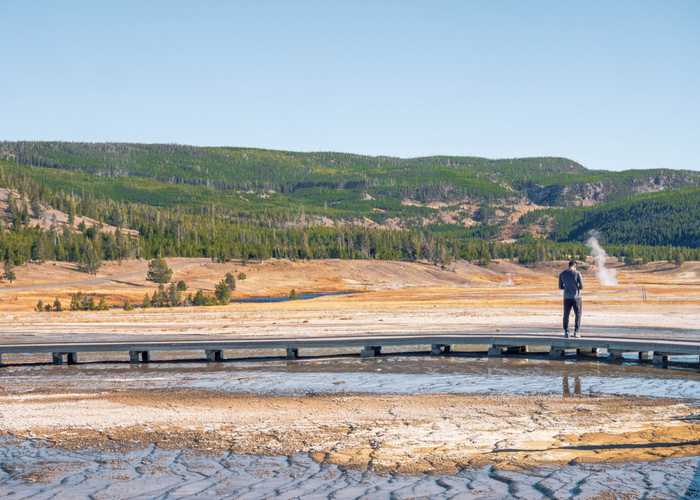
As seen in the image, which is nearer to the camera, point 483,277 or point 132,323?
point 132,323

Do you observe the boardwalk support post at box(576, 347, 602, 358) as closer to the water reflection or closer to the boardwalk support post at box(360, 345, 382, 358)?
the water reflection

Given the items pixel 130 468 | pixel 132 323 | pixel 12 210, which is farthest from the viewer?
pixel 12 210

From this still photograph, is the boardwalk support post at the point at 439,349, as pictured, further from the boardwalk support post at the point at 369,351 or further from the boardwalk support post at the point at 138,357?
the boardwalk support post at the point at 138,357

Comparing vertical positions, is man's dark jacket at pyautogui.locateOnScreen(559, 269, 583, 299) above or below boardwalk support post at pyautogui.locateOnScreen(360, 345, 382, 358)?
above

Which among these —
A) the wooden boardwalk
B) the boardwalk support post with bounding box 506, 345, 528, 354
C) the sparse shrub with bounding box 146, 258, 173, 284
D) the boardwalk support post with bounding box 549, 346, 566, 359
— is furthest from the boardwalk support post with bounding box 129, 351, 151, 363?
the sparse shrub with bounding box 146, 258, 173, 284

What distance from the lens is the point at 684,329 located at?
3719 cm

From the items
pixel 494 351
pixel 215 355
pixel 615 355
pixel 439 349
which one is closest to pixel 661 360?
pixel 615 355

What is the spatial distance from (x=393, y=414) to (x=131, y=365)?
13.2 meters

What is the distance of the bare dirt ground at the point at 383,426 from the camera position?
14320 millimetres

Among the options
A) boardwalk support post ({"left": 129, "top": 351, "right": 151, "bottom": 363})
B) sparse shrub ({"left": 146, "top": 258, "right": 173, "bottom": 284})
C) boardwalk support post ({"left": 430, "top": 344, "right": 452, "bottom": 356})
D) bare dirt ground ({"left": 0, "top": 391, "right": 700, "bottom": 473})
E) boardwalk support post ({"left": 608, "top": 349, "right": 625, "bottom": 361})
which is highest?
bare dirt ground ({"left": 0, "top": 391, "right": 700, "bottom": 473})

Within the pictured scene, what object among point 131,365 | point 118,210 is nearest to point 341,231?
point 118,210

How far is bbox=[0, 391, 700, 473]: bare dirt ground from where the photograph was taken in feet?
47.0

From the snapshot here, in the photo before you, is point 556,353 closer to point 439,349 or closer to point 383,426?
point 439,349

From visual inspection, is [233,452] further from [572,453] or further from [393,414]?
[572,453]
